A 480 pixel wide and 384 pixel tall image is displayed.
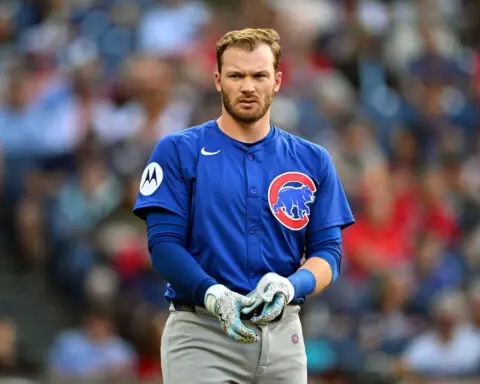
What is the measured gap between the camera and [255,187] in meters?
4.76

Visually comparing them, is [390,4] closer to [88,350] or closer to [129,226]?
[129,226]

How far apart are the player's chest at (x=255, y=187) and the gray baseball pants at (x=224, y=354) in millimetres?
396

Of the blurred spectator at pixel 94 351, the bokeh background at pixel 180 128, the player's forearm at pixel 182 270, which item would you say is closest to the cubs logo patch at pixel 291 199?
the player's forearm at pixel 182 270

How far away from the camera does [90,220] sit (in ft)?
34.8

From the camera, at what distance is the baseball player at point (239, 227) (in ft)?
15.2

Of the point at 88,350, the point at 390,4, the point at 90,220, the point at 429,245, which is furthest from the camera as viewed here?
the point at 390,4

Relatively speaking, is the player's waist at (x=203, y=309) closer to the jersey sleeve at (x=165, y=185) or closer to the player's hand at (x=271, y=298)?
the player's hand at (x=271, y=298)

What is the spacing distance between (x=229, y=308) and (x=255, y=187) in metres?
0.58

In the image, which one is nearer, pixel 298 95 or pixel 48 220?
pixel 48 220

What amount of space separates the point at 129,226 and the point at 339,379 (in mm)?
2436

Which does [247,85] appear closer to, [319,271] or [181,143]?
[181,143]

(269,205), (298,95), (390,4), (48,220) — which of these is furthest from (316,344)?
(390,4)

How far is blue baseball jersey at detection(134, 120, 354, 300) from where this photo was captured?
4691mm

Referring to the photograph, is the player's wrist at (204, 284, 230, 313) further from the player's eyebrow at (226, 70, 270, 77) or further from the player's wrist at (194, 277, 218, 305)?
the player's eyebrow at (226, 70, 270, 77)
